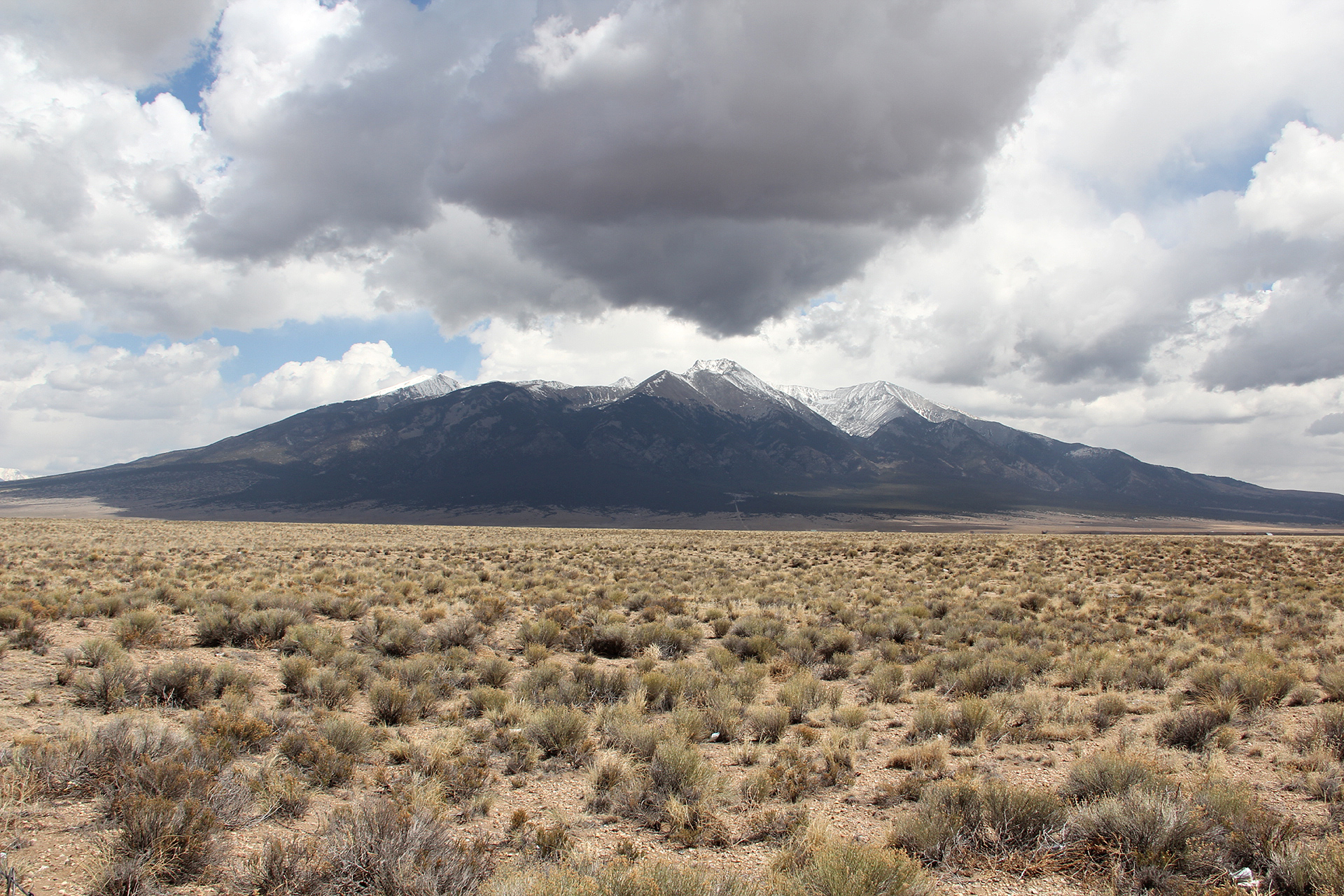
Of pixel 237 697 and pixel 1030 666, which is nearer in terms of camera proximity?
pixel 237 697

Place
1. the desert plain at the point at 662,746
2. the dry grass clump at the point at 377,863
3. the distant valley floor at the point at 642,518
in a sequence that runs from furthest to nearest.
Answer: the distant valley floor at the point at 642,518 → the desert plain at the point at 662,746 → the dry grass clump at the point at 377,863

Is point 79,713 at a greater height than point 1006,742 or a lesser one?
greater

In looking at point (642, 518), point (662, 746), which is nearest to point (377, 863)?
point (662, 746)

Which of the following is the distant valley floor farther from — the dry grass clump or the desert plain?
the dry grass clump

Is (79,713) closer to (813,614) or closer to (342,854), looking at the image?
(342,854)

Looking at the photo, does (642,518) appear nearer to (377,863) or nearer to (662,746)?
(662,746)

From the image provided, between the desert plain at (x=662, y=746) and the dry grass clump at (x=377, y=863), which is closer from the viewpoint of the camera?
the dry grass clump at (x=377, y=863)

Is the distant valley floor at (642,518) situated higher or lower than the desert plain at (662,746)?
lower

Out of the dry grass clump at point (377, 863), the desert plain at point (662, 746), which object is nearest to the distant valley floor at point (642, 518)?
the desert plain at point (662, 746)

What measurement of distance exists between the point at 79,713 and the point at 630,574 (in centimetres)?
1894

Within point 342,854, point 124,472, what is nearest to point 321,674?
point 342,854

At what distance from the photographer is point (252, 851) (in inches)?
213

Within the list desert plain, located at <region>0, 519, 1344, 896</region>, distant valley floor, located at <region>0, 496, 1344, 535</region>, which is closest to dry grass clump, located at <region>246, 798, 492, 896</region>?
desert plain, located at <region>0, 519, 1344, 896</region>

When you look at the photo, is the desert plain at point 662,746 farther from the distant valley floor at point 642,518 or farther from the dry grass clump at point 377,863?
the distant valley floor at point 642,518
